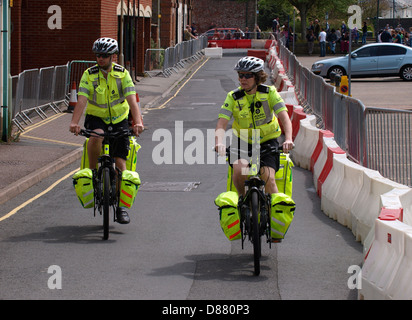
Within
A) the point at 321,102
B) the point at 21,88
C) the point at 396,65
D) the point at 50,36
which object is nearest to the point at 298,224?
the point at 321,102

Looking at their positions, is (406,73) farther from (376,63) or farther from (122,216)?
(122,216)

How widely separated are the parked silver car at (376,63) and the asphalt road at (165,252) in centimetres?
2394

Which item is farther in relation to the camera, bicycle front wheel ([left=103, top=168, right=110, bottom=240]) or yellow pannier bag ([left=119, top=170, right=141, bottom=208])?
yellow pannier bag ([left=119, top=170, right=141, bottom=208])

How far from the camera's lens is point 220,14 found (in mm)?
98125

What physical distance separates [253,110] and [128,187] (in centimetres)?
213

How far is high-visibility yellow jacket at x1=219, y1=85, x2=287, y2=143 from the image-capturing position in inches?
342

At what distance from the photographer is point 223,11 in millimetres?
98125

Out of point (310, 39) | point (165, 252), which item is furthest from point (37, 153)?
point (310, 39)

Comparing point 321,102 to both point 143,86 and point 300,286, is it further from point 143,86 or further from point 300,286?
point 143,86

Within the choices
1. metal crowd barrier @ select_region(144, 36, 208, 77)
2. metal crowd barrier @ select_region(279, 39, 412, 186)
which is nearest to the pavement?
metal crowd barrier @ select_region(279, 39, 412, 186)

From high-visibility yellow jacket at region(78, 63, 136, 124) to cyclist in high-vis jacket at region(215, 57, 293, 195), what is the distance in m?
1.80

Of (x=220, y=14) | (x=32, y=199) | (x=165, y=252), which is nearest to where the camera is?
(x=165, y=252)

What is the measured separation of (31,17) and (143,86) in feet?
23.5

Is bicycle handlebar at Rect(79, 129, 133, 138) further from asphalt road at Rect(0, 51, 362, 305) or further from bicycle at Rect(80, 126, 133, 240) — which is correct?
asphalt road at Rect(0, 51, 362, 305)
